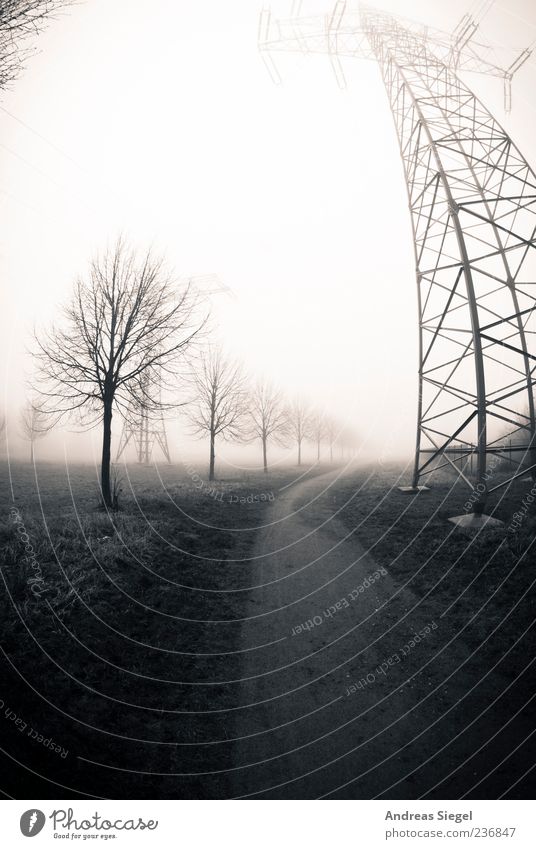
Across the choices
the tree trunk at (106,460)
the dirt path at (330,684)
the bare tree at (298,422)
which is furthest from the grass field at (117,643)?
the bare tree at (298,422)

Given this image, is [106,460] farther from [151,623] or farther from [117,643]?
[117,643]

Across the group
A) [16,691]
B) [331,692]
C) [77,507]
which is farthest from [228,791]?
[77,507]

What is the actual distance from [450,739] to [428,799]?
528 millimetres

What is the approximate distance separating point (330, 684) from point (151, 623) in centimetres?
277

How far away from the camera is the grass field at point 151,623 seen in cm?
289

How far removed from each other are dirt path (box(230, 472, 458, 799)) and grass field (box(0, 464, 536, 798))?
307 mm

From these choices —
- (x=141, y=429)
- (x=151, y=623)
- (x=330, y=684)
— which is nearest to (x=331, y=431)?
(x=141, y=429)

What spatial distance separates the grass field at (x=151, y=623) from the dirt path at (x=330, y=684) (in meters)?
0.31

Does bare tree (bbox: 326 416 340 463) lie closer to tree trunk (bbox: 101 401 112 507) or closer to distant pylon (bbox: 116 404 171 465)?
distant pylon (bbox: 116 404 171 465)

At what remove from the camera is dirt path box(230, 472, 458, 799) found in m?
2.87

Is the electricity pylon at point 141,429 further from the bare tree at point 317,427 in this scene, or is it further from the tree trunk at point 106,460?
the bare tree at point 317,427

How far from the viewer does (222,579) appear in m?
6.46

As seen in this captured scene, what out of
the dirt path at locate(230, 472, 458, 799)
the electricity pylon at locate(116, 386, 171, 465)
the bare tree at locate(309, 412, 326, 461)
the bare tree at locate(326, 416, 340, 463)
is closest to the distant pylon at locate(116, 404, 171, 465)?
the electricity pylon at locate(116, 386, 171, 465)

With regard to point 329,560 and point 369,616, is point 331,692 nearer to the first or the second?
point 369,616
